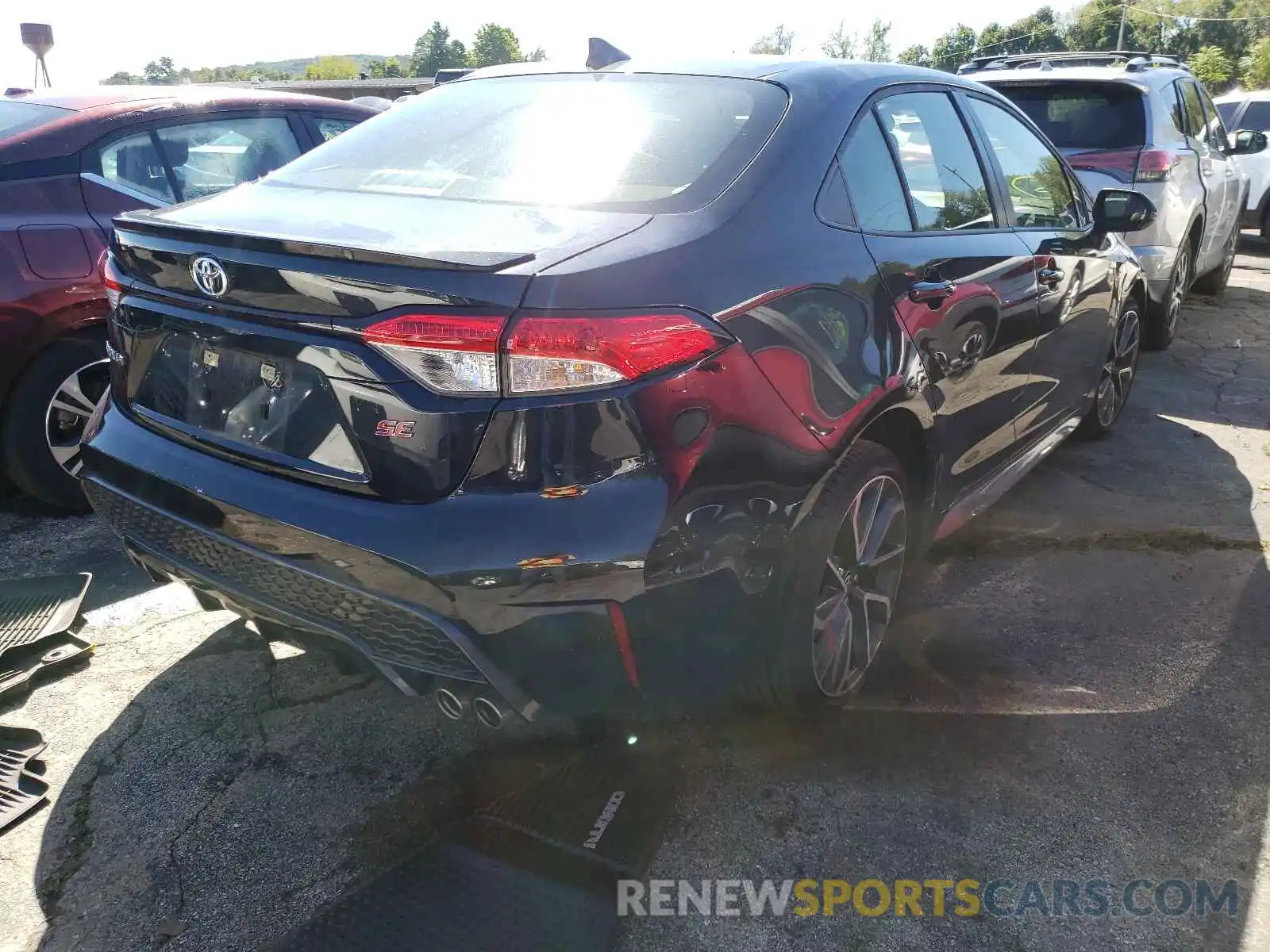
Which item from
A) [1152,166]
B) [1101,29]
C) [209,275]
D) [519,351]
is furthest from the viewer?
[1101,29]

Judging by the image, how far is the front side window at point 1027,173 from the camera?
11.2ft

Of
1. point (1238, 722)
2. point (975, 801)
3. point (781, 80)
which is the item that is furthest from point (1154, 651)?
point (781, 80)

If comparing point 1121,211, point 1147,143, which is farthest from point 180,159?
point 1147,143

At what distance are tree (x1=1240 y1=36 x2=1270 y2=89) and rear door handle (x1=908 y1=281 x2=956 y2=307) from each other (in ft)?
148

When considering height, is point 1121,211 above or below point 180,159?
below

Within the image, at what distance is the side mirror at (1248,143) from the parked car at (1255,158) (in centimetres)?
394

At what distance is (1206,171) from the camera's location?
6766mm

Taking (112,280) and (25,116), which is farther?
(25,116)

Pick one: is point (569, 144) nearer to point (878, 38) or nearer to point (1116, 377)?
point (1116, 377)

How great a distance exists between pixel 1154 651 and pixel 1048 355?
1.12m

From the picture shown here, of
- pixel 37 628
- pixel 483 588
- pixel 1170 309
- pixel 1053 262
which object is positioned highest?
pixel 1053 262

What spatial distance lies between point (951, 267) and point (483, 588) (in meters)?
1.69

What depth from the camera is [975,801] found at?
7.93ft

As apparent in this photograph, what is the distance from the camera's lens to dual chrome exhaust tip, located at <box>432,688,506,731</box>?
1.97 meters
